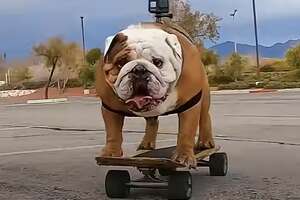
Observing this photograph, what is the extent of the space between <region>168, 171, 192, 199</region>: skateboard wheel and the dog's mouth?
92cm

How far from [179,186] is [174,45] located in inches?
63.4

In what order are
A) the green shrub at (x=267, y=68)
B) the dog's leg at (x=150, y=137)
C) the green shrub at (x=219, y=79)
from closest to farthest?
the dog's leg at (x=150, y=137) → the green shrub at (x=219, y=79) → the green shrub at (x=267, y=68)

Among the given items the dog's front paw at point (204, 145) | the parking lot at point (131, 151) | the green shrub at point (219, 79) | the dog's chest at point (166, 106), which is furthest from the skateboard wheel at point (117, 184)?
the green shrub at point (219, 79)

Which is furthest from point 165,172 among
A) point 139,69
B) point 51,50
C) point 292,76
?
point 51,50

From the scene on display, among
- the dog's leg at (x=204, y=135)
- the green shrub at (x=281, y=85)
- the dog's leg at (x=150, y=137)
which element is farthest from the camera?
the green shrub at (x=281, y=85)

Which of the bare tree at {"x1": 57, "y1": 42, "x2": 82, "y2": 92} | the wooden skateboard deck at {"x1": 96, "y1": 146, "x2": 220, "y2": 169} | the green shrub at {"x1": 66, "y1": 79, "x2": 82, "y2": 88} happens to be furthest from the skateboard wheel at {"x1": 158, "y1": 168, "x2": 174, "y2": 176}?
the green shrub at {"x1": 66, "y1": 79, "x2": 82, "y2": 88}

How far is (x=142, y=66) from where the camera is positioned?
7.76m

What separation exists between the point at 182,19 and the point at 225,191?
173 feet

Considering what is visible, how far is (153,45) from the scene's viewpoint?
8031mm

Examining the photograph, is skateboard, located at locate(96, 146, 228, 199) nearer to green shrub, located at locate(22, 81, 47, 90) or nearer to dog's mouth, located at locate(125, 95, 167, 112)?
dog's mouth, located at locate(125, 95, 167, 112)

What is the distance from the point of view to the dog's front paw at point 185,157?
27.6 ft

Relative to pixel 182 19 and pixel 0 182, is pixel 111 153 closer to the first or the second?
pixel 0 182

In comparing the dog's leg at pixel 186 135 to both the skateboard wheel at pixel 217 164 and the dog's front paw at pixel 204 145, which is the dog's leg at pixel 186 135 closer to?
the dog's front paw at pixel 204 145

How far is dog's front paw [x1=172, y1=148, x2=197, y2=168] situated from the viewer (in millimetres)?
8422
